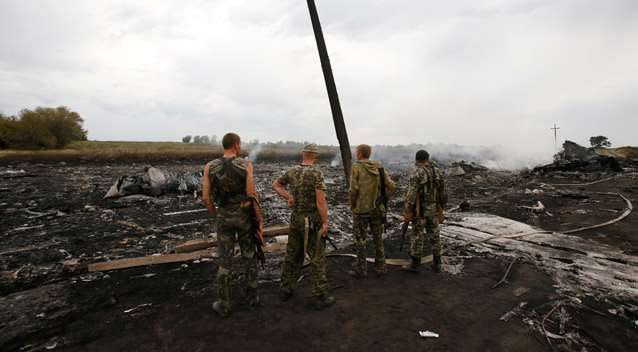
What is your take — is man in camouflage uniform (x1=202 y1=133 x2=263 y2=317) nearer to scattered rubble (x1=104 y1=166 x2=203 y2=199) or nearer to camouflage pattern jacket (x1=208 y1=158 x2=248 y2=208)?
camouflage pattern jacket (x1=208 y1=158 x2=248 y2=208)

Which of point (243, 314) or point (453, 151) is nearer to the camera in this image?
point (243, 314)

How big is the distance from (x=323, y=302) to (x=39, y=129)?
147 feet

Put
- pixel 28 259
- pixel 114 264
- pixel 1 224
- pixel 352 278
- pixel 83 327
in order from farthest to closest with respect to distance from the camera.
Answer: pixel 1 224 → pixel 28 259 → pixel 114 264 → pixel 352 278 → pixel 83 327

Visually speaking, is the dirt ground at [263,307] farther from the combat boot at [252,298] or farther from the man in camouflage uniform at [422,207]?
the man in camouflage uniform at [422,207]

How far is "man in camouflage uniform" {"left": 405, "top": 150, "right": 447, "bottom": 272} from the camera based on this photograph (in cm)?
485

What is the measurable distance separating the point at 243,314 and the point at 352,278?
1.86 m

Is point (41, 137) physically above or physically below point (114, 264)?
above

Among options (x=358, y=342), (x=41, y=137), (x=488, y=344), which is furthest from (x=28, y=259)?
(x=41, y=137)

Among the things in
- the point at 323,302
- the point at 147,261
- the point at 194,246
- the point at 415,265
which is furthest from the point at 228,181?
the point at 415,265

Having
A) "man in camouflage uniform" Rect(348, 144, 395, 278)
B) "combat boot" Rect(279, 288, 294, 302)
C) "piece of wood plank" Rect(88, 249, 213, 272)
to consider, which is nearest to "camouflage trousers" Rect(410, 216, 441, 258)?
"man in camouflage uniform" Rect(348, 144, 395, 278)

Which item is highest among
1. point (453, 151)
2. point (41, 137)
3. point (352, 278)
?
point (41, 137)

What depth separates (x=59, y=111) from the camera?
125ft

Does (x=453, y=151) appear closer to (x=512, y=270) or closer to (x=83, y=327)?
(x=512, y=270)

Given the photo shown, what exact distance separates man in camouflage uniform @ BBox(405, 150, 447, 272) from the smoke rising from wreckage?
1.45ft
